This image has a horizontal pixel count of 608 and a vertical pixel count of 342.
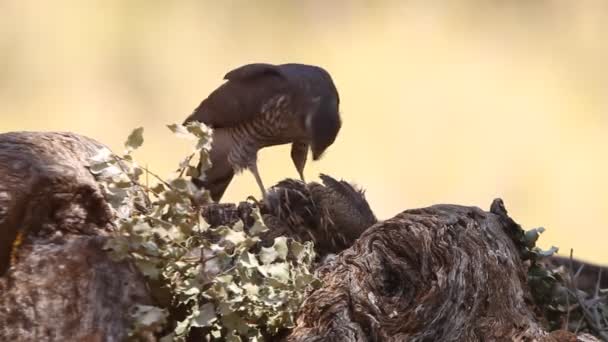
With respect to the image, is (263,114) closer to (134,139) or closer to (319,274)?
(319,274)

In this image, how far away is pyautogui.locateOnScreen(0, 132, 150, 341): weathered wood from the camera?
1390 millimetres

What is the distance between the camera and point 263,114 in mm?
3342

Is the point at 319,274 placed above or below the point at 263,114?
below

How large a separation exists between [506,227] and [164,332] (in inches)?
33.3

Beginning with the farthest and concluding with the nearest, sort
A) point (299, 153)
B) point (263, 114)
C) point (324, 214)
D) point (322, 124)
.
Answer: point (299, 153) → point (263, 114) → point (322, 124) → point (324, 214)

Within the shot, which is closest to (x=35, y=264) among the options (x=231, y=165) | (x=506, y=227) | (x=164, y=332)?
(x=164, y=332)

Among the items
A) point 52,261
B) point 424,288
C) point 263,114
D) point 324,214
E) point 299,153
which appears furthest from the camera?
point 299,153

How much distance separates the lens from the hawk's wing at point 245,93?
331 centimetres

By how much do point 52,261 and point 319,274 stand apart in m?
0.52

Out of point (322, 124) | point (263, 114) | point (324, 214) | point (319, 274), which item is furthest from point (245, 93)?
point (319, 274)

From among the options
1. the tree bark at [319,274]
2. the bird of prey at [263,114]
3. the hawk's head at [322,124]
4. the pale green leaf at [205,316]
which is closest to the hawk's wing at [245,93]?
the bird of prey at [263,114]

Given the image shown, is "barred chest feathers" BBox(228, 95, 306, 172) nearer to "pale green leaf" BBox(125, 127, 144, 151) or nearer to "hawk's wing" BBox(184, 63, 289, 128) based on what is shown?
"hawk's wing" BBox(184, 63, 289, 128)

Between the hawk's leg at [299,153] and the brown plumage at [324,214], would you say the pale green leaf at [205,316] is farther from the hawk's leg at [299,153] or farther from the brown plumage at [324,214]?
the hawk's leg at [299,153]

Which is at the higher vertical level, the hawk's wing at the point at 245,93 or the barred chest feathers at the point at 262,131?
the hawk's wing at the point at 245,93
